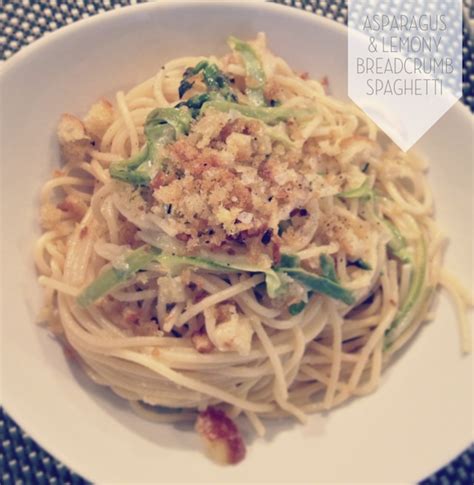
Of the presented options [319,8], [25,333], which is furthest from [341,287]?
[319,8]

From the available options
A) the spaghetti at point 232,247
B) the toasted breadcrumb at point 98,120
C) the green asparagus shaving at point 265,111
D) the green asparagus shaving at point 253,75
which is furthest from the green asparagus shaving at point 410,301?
the toasted breadcrumb at point 98,120

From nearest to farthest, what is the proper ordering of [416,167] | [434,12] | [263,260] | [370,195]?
[263,260] < [370,195] < [416,167] < [434,12]

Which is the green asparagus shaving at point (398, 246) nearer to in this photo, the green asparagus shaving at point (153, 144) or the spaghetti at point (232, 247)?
the spaghetti at point (232, 247)

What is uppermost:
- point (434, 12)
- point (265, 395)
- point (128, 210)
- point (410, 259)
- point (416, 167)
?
point (434, 12)

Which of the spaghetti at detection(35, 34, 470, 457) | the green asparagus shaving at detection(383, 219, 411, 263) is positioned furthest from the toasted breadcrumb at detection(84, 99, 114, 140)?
the green asparagus shaving at detection(383, 219, 411, 263)

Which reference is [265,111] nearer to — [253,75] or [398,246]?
[253,75]

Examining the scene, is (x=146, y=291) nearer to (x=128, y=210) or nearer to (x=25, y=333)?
(x=128, y=210)

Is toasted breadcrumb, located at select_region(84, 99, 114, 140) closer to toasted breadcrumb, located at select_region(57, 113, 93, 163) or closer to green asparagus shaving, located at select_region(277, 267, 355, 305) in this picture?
toasted breadcrumb, located at select_region(57, 113, 93, 163)

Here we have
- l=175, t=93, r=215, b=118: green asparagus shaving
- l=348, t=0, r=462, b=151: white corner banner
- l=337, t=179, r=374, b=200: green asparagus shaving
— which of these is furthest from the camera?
l=348, t=0, r=462, b=151: white corner banner
